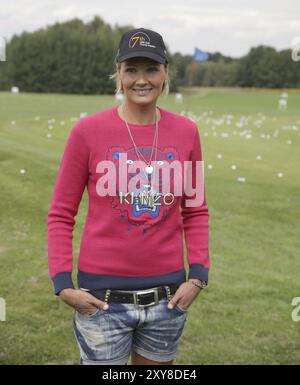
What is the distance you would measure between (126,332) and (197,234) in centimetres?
67

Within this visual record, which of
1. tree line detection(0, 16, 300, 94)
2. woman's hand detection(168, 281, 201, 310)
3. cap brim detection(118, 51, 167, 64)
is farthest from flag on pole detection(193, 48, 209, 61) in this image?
tree line detection(0, 16, 300, 94)

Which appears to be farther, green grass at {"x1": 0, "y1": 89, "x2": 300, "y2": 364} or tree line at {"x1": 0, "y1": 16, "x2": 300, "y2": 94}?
tree line at {"x1": 0, "y1": 16, "x2": 300, "y2": 94}

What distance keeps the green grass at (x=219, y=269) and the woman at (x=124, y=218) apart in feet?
7.08

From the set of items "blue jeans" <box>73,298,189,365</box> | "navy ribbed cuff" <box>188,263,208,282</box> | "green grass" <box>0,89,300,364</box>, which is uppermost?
"navy ribbed cuff" <box>188,263,208,282</box>

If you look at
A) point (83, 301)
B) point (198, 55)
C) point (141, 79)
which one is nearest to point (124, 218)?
point (83, 301)

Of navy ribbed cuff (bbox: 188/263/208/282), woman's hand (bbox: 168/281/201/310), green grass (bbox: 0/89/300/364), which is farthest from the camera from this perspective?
green grass (bbox: 0/89/300/364)

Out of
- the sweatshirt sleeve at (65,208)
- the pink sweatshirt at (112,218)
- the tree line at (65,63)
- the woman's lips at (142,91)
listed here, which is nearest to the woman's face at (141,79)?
the woman's lips at (142,91)

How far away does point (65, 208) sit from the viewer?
8.87 ft

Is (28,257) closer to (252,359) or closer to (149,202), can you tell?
(252,359)

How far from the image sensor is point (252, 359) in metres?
4.80

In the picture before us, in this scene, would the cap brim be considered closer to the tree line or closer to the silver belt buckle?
the silver belt buckle

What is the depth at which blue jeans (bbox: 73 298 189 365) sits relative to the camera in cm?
266

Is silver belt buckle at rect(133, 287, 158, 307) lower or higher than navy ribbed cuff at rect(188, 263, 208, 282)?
lower

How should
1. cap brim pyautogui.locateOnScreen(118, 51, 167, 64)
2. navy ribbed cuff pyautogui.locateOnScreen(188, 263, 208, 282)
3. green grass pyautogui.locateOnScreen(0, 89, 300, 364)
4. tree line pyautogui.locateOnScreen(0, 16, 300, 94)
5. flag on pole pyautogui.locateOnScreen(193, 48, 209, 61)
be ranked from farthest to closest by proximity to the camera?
tree line pyautogui.locateOnScreen(0, 16, 300, 94)
flag on pole pyautogui.locateOnScreen(193, 48, 209, 61)
green grass pyautogui.locateOnScreen(0, 89, 300, 364)
navy ribbed cuff pyautogui.locateOnScreen(188, 263, 208, 282)
cap brim pyautogui.locateOnScreen(118, 51, 167, 64)
